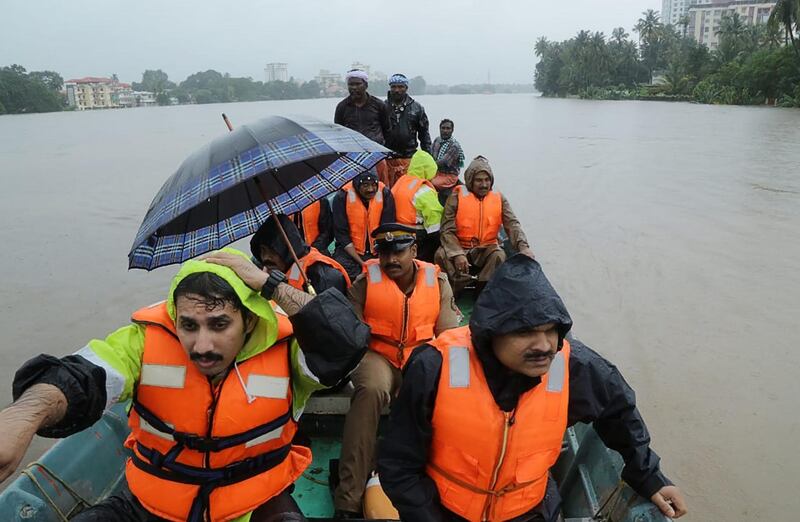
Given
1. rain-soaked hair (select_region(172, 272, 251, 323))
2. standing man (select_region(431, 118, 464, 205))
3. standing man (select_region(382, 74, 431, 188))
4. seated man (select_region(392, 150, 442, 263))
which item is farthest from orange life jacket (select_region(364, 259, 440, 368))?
standing man (select_region(382, 74, 431, 188))

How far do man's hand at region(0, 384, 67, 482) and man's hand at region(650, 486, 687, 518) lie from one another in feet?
Answer: 5.56

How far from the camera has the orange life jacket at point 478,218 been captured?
496cm

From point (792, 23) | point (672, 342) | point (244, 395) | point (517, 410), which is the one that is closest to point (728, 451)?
point (672, 342)

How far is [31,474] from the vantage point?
2070 millimetres

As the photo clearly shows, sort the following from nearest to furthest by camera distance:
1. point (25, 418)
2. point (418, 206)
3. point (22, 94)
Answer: point (25, 418), point (418, 206), point (22, 94)

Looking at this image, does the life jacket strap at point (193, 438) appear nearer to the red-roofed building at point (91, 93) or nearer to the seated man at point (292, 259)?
the seated man at point (292, 259)

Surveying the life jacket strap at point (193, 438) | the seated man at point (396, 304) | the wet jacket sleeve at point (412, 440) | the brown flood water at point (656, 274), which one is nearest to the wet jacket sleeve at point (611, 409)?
the wet jacket sleeve at point (412, 440)

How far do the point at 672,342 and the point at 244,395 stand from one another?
5.93m

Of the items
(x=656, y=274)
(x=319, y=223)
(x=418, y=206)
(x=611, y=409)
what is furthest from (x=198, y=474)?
(x=656, y=274)

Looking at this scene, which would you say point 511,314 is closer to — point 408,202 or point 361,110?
point 408,202

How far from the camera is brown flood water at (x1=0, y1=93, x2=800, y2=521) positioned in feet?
16.3

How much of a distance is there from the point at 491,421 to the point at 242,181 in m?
1.10

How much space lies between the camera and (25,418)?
4.51 ft

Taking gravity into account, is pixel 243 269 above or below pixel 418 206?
above
